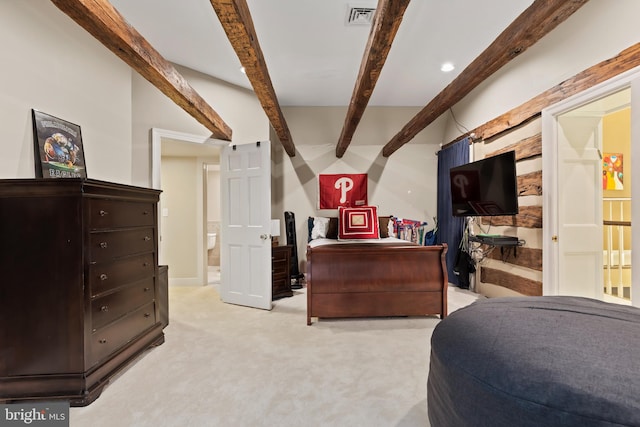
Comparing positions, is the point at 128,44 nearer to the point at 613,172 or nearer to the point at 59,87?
the point at 59,87

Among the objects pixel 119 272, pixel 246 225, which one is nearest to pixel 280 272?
pixel 246 225

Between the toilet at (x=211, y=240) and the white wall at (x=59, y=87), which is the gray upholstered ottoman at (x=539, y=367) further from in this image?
the toilet at (x=211, y=240)

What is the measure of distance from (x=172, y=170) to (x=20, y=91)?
2.65 m

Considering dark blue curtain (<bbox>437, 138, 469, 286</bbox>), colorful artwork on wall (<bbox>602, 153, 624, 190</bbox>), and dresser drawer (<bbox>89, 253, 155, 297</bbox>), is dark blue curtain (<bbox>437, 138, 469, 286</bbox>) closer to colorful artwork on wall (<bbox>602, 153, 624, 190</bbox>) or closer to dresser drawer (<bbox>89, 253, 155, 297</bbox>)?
colorful artwork on wall (<bbox>602, 153, 624, 190</bbox>)

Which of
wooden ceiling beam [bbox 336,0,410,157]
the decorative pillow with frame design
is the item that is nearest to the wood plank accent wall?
the decorative pillow with frame design

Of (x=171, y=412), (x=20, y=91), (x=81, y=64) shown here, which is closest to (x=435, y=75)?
(x=81, y=64)

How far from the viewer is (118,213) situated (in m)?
2.01

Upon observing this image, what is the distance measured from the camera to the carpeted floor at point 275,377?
1574mm

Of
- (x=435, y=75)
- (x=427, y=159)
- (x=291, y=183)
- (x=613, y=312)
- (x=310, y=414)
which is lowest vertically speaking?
(x=310, y=414)

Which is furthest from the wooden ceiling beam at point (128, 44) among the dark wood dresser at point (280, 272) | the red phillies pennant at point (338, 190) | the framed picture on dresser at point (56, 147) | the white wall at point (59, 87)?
the red phillies pennant at point (338, 190)

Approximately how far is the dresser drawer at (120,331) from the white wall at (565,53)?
4082 mm

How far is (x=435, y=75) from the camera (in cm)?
378

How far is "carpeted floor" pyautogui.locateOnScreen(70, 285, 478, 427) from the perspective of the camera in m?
1.57

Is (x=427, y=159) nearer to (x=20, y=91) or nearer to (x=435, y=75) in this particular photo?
(x=435, y=75)
